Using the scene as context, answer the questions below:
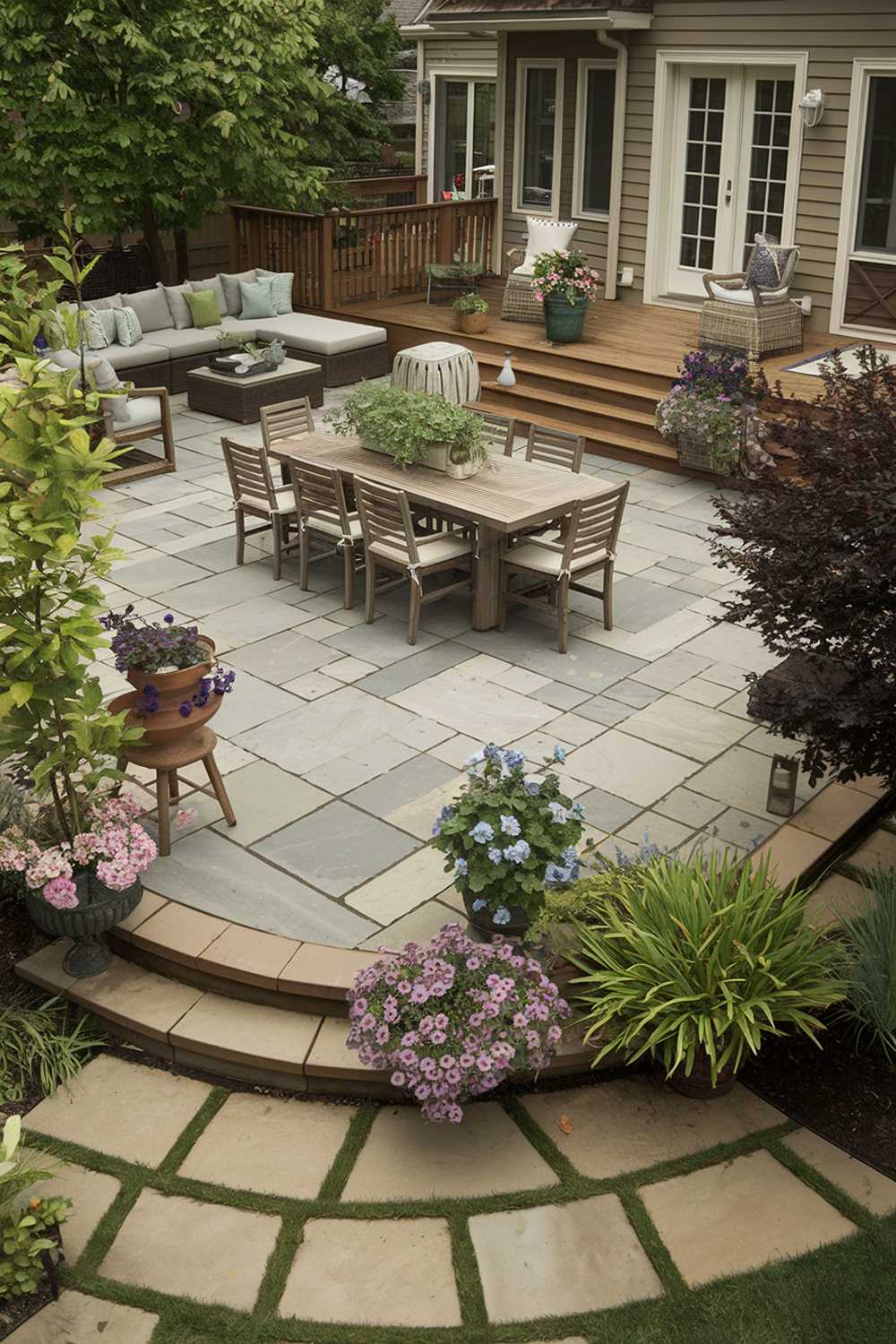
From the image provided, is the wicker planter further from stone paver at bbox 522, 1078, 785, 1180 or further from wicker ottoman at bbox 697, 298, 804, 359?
wicker ottoman at bbox 697, 298, 804, 359

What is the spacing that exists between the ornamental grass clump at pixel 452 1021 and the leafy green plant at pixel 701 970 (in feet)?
0.70

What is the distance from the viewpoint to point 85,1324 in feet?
11.8

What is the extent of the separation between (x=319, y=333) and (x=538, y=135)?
3858mm

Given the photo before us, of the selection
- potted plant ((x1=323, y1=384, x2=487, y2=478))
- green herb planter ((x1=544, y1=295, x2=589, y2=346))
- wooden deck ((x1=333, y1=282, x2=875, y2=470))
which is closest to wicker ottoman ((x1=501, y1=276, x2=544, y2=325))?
wooden deck ((x1=333, y1=282, x2=875, y2=470))

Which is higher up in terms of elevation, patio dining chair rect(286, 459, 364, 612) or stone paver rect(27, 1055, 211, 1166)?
patio dining chair rect(286, 459, 364, 612)

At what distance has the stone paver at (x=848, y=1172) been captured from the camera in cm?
398

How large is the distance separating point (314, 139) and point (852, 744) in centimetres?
1479

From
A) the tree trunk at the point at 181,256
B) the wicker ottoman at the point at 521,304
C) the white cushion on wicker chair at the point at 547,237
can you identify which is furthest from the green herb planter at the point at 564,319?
the tree trunk at the point at 181,256

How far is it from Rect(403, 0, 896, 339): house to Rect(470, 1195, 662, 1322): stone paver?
9.79 m

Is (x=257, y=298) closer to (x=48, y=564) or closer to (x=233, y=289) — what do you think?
(x=233, y=289)

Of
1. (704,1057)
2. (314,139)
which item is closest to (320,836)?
(704,1057)

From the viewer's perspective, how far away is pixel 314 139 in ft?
56.9

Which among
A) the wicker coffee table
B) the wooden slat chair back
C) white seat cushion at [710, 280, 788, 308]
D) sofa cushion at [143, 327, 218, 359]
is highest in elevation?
white seat cushion at [710, 280, 788, 308]

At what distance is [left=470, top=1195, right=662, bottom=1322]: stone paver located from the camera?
366 cm
